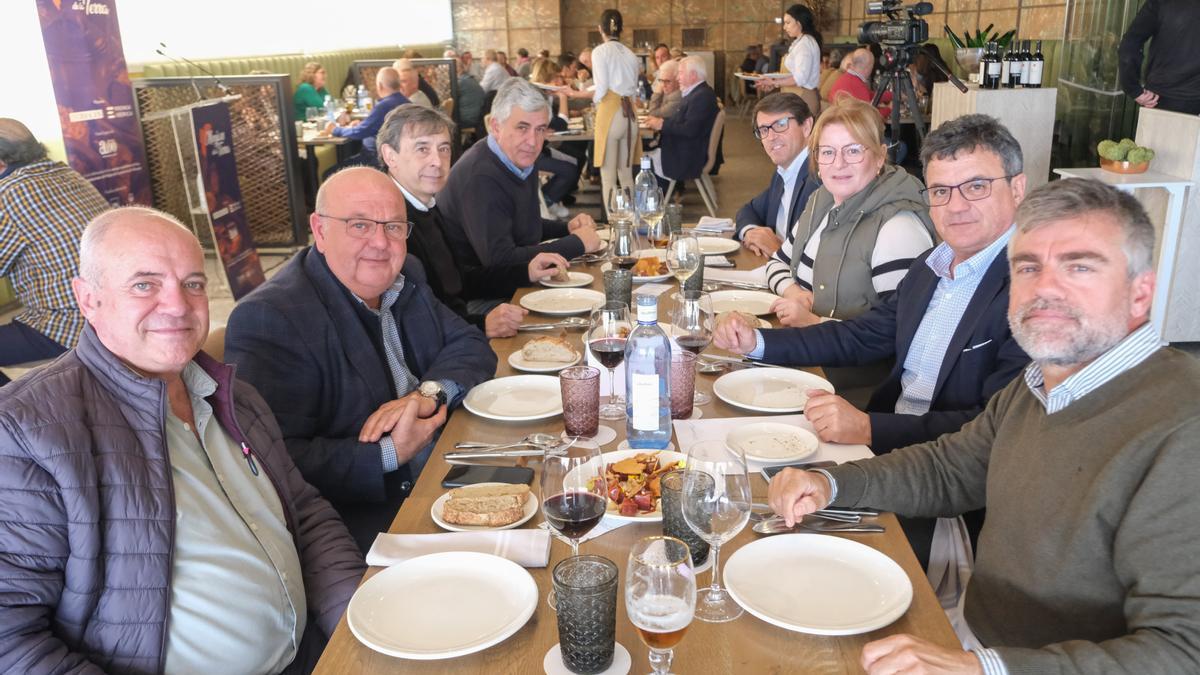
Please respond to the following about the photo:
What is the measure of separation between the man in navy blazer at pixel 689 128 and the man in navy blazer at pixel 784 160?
10.8ft

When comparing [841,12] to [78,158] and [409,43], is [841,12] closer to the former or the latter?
[409,43]

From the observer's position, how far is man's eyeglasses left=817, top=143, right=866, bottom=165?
9.55ft

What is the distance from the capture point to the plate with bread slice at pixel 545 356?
2.38 meters

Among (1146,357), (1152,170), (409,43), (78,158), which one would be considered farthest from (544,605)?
(409,43)

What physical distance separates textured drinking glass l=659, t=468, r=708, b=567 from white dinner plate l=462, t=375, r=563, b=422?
2.08ft

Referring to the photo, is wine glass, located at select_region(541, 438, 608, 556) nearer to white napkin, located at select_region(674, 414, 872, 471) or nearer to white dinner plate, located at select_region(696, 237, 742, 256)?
white napkin, located at select_region(674, 414, 872, 471)

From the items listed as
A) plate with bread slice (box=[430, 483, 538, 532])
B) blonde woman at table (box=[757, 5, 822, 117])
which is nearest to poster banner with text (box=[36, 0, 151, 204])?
plate with bread slice (box=[430, 483, 538, 532])

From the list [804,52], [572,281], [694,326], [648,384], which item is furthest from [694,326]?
[804,52]

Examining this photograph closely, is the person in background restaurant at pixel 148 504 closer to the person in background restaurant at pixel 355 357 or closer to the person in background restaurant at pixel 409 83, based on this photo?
the person in background restaurant at pixel 355 357

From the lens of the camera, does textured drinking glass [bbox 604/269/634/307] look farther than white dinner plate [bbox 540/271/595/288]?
No

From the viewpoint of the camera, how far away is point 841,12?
60.2 ft

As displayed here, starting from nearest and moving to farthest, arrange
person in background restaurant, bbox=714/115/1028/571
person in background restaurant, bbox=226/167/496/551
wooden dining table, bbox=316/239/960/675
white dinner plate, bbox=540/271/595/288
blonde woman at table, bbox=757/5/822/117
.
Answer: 1. wooden dining table, bbox=316/239/960/675
2. person in background restaurant, bbox=714/115/1028/571
3. person in background restaurant, bbox=226/167/496/551
4. white dinner plate, bbox=540/271/595/288
5. blonde woman at table, bbox=757/5/822/117

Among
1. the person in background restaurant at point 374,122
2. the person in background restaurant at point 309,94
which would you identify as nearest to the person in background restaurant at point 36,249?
the person in background restaurant at point 374,122

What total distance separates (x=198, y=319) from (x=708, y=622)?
1021 mm
